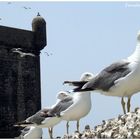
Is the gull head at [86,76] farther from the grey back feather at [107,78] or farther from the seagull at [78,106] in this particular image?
the grey back feather at [107,78]

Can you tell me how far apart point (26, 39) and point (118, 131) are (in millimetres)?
17190

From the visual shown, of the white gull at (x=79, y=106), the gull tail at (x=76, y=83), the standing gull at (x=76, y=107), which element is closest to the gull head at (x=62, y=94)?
the standing gull at (x=76, y=107)

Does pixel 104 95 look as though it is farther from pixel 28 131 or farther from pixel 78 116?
pixel 28 131

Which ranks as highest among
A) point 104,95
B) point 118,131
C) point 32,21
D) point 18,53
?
point 32,21

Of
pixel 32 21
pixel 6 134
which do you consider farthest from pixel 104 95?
pixel 32 21

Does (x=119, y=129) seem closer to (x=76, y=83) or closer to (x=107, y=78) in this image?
(x=107, y=78)

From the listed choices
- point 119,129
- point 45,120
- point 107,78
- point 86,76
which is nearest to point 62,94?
point 45,120

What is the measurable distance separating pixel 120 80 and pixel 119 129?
87cm

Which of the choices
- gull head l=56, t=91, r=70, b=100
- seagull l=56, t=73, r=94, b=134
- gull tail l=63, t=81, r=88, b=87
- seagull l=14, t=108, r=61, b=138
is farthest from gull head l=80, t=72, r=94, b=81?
gull head l=56, t=91, r=70, b=100

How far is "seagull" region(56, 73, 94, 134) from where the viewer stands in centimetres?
755

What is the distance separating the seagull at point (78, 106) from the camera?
24.8 feet

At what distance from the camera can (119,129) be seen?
6.20 meters

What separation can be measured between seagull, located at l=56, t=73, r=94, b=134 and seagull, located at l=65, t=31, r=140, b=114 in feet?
1.37

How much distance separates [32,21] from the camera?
24.3 metres
